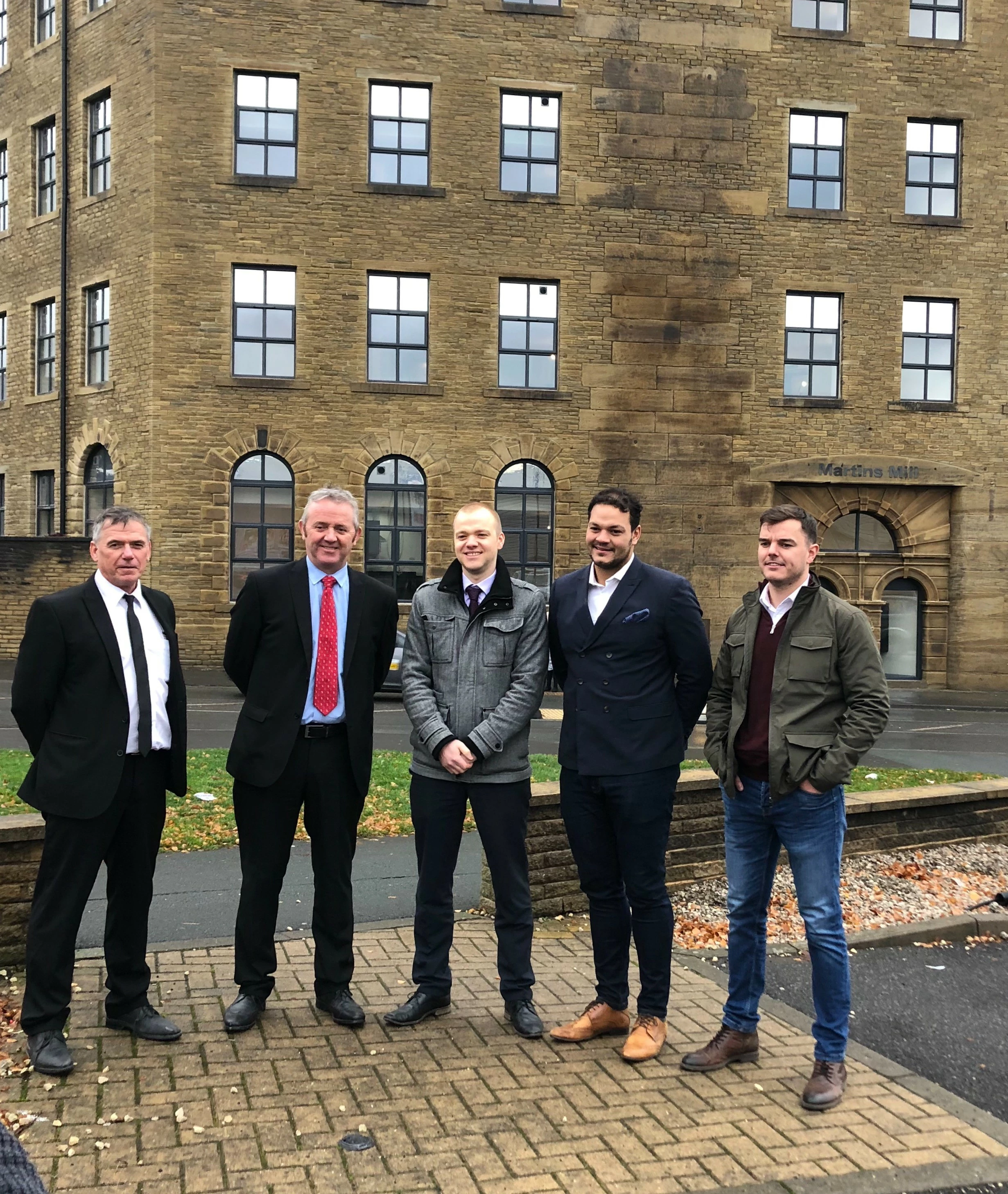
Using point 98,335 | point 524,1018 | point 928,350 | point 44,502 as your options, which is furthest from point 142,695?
point 928,350

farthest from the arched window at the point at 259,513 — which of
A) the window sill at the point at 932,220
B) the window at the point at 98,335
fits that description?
the window sill at the point at 932,220

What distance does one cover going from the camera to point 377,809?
920 cm

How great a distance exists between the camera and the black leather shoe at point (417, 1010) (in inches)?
197

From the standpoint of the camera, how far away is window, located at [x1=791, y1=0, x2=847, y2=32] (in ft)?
83.6

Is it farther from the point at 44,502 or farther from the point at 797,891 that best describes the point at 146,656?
the point at 44,502

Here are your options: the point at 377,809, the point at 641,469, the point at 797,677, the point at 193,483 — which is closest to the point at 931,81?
the point at 641,469

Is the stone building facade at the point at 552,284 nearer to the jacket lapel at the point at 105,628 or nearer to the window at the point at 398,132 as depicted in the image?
the window at the point at 398,132

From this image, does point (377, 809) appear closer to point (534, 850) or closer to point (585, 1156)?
point (534, 850)

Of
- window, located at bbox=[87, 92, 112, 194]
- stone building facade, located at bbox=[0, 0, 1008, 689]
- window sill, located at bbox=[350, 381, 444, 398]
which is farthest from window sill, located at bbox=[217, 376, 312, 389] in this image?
window, located at bbox=[87, 92, 112, 194]

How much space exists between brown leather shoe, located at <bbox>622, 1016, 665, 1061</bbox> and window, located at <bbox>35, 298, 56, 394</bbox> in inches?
987

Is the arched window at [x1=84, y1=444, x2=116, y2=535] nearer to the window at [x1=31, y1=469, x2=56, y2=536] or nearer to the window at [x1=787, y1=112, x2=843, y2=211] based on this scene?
the window at [x1=31, y1=469, x2=56, y2=536]

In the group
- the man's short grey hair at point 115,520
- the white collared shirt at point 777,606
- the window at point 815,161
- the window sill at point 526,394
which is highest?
the window at point 815,161

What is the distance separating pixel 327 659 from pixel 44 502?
24049mm

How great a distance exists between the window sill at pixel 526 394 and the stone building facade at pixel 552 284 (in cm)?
9
